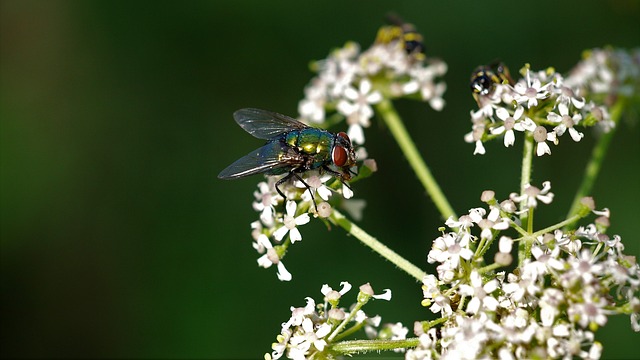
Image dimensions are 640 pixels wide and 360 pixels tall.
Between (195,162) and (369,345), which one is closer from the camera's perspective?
(369,345)

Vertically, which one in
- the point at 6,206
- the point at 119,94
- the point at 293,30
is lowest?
the point at 6,206

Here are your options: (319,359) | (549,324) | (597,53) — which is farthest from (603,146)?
(319,359)

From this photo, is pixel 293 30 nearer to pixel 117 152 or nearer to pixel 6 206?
pixel 117 152

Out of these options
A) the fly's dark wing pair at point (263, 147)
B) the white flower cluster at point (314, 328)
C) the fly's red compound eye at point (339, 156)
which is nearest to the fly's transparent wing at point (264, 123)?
the fly's dark wing pair at point (263, 147)

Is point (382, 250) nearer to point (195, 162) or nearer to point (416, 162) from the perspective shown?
point (416, 162)

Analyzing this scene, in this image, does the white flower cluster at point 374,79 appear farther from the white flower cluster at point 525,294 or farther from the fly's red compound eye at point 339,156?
the white flower cluster at point 525,294

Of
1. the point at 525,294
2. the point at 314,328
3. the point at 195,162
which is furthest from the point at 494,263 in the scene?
the point at 195,162
